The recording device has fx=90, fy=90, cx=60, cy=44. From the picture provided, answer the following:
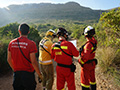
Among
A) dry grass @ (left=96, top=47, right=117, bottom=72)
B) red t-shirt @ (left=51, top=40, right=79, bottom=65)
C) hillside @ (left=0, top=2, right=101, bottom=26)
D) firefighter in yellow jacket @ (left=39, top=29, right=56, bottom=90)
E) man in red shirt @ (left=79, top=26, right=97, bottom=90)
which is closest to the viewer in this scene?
red t-shirt @ (left=51, top=40, right=79, bottom=65)

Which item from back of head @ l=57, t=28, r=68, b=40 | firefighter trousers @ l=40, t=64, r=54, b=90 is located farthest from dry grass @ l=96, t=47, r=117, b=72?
back of head @ l=57, t=28, r=68, b=40

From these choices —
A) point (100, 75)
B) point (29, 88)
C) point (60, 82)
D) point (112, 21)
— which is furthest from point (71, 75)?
point (112, 21)

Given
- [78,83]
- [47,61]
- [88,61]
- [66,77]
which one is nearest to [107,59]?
[78,83]

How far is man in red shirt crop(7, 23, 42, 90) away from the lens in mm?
2002

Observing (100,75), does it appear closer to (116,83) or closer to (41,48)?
(116,83)

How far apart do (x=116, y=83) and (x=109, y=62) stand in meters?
1.00

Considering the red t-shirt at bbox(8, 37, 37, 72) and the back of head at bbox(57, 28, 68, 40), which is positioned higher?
the back of head at bbox(57, 28, 68, 40)

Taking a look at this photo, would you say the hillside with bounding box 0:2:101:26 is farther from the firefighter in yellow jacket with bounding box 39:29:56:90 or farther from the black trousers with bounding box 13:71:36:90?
the black trousers with bounding box 13:71:36:90

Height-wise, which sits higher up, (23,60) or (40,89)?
(23,60)

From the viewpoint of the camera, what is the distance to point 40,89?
3.56 metres

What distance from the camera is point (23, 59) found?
2.04 m

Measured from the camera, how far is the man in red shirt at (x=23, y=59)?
2002 mm

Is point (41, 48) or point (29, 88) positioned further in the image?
point (41, 48)

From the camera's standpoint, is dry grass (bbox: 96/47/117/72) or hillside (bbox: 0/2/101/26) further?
hillside (bbox: 0/2/101/26)
